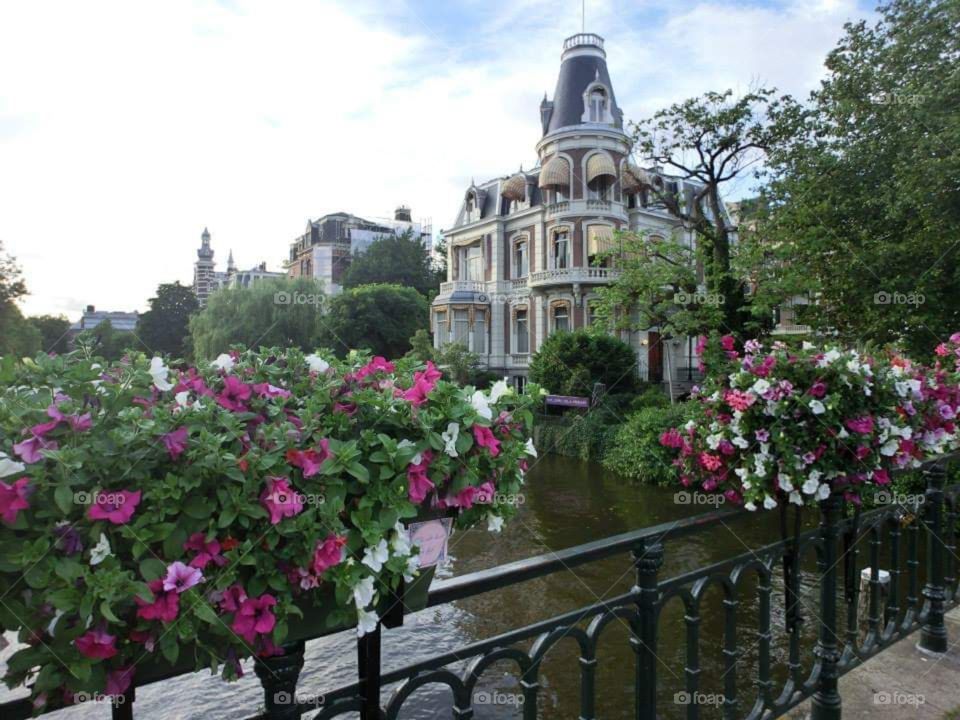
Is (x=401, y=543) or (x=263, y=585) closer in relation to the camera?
(x=263, y=585)

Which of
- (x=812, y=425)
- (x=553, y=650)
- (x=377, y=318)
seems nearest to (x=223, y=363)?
(x=812, y=425)

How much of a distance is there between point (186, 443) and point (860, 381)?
3179mm

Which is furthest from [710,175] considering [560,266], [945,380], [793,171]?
[945,380]

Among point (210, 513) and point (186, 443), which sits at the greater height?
point (186, 443)

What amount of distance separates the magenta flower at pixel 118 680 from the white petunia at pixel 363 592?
19.0 inches

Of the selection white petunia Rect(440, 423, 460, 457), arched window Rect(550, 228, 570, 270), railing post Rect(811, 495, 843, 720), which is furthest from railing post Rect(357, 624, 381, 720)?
arched window Rect(550, 228, 570, 270)

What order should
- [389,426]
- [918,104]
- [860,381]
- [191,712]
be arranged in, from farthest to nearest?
[918,104] → [191,712] → [860,381] → [389,426]

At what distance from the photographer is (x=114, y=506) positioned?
1.25 m

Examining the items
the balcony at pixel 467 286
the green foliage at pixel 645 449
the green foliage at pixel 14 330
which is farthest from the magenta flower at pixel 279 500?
the balcony at pixel 467 286

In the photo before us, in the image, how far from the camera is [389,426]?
177 centimetres

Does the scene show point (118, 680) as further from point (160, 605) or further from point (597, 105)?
point (597, 105)

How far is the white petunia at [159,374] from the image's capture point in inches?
63.2

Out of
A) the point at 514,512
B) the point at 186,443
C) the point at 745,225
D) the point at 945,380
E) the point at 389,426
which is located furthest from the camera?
the point at 745,225

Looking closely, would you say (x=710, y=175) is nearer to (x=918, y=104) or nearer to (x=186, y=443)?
(x=918, y=104)
